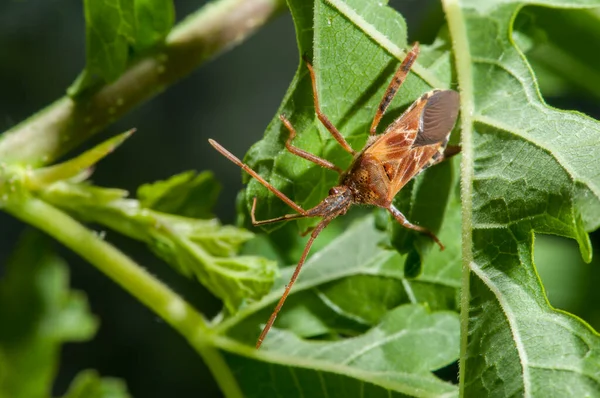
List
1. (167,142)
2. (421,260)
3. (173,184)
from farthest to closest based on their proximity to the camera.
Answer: (167,142) → (173,184) → (421,260)

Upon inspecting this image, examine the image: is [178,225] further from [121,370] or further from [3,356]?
[121,370]

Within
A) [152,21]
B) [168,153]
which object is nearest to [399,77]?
[152,21]

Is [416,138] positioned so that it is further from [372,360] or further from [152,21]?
[152,21]

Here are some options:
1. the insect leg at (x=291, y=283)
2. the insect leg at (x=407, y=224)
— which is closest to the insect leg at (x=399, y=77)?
the insect leg at (x=407, y=224)

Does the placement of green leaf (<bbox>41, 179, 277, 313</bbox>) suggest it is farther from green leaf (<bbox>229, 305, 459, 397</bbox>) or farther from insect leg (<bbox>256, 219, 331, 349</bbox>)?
green leaf (<bbox>229, 305, 459, 397</bbox>)

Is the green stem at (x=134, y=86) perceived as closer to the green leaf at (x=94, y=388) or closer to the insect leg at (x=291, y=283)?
the insect leg at (x=291, y=283)

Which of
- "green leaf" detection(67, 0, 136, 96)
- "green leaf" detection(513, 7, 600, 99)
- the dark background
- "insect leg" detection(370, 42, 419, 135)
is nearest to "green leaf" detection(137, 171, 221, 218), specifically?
"green leaf" detection(67, 0, 136, 96)

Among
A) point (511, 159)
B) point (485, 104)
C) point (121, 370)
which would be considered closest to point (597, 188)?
point (511, 159)
